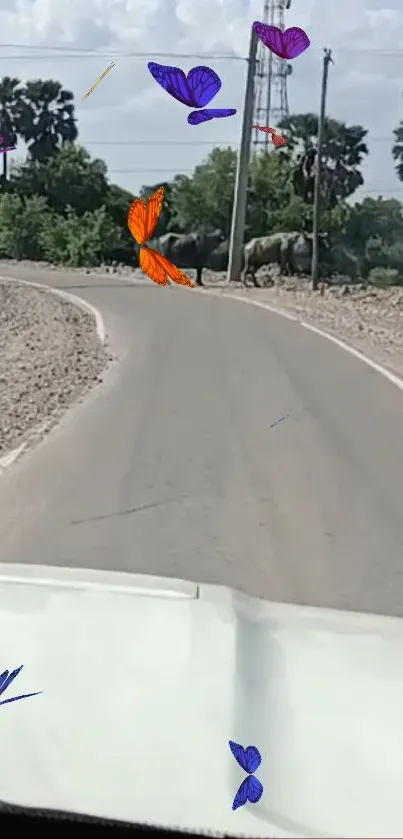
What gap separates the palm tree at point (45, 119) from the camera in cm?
237

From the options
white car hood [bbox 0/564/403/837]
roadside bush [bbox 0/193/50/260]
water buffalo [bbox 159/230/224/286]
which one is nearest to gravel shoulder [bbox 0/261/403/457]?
water buffalo [bbox 159/230/224/286]

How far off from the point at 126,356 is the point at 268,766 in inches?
444

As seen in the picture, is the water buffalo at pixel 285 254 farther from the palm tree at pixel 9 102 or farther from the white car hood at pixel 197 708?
the white car hood at pixel 197 708

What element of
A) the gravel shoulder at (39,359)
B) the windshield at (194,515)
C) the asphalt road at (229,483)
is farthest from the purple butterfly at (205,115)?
the gravel shoulder at (39,359)

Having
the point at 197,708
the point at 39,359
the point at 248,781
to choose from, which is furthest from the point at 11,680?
the point at 39,359

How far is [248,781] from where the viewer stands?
122cm

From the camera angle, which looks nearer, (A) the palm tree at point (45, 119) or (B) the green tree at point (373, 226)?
(A) the palm tree at point (45, 119)

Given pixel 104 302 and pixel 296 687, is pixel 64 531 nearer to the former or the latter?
pixel 296 687

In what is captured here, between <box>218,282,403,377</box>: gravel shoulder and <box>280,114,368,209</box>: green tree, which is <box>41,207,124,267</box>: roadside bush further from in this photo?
<box>218,282,403,377</box>: gravel shoulder

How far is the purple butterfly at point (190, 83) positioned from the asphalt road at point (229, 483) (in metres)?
3.09

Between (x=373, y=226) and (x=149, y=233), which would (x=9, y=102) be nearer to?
(x=149, y=233)

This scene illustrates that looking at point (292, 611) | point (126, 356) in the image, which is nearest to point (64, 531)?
point (292, 611)

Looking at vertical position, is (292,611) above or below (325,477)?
→ above

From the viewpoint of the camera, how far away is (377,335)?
1544 cm
